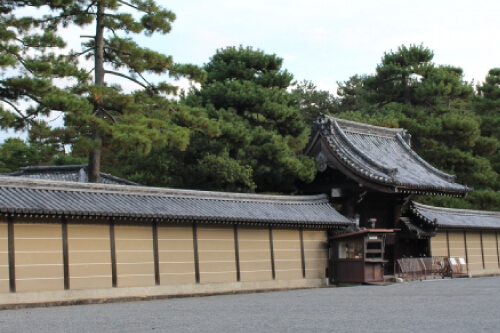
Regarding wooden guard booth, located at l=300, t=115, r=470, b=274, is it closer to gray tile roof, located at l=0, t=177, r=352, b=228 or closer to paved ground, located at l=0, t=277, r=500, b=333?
gray tile roof, located at l=0, t=177, r=352, b=228

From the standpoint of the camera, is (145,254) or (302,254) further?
(302,254)

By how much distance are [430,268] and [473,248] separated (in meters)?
5.42

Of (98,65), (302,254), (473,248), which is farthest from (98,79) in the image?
(473,248)

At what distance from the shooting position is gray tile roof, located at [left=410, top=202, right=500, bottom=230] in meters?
29.7

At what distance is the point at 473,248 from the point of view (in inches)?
1307

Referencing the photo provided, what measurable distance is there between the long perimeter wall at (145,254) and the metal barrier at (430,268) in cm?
380

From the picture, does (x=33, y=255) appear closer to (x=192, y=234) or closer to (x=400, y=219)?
(x=192, y=234)

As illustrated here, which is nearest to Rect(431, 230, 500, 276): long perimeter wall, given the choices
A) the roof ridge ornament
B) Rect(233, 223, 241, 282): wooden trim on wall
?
the roof ridge ornament

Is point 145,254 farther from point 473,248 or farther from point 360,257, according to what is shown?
point 473,248

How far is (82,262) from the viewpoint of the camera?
18656 millimetres

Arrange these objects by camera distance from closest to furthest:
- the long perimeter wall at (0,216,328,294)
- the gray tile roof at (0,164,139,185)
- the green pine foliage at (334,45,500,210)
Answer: the long perimeter wall at (0,216,328,294)
the gray tile roof at (0,164,139,185)
the green pine foliage at (334,45,500,210)

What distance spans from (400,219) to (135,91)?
13103 millimetres

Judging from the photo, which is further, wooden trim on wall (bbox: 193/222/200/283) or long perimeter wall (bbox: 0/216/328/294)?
wooden trim on wall (bbox: 193/222/200/283)

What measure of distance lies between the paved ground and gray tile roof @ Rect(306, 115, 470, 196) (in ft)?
31.2
